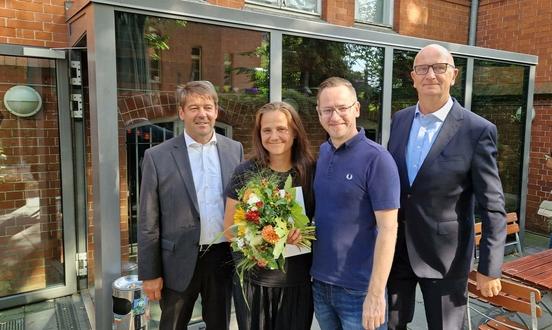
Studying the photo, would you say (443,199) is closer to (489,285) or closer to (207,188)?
(489,285)

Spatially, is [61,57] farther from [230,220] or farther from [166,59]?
[230,220]

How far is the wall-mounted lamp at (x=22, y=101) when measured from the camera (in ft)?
13.0

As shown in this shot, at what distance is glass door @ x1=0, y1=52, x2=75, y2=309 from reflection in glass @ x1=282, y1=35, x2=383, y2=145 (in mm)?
2310

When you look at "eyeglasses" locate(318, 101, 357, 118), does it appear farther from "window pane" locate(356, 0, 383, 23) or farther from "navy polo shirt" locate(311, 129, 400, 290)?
"window pane" locate(356, 0, 383, 23)

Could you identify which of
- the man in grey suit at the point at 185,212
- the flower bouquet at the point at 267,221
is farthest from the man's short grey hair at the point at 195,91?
the flower bouquet at the point at 267,221

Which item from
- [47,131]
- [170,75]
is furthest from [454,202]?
[47,131]

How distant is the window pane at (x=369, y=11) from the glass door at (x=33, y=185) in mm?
4478

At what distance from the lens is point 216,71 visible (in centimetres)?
364

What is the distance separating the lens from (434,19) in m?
6.98

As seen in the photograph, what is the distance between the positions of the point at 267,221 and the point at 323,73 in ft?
9.11

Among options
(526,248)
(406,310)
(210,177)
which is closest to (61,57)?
(210,177)

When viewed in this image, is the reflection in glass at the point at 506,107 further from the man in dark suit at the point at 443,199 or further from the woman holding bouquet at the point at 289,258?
the woman holding bouquet at the point at 289,258

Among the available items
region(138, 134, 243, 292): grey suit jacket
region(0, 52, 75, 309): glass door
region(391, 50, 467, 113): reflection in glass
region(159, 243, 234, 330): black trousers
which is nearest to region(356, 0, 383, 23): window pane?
region(391, 50, 467, 113): reflection in glass

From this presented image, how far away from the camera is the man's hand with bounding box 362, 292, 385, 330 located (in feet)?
6.13
